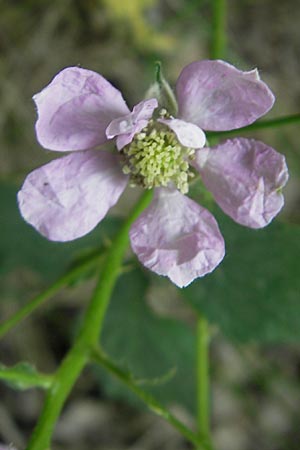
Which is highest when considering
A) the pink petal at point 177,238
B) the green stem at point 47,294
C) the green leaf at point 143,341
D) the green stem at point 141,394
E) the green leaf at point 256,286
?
the pink petal at point 177,238

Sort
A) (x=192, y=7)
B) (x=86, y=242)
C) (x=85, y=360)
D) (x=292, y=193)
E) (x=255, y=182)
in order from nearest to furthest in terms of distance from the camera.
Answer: (x=255, y=182) < (x=85, y=360) < (x=86, y=242) < (x=192, y=7) < (x=292, y=193)

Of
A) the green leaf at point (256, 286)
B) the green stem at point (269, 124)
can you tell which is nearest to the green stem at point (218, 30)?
the green leaf at point (256, 286)

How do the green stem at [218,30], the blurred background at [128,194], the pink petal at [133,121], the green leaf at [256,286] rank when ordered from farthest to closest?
the blurred background at [128,194]
the green stem at [218,30]
the green leaf at [256,286]
the pink petal at [133,121]

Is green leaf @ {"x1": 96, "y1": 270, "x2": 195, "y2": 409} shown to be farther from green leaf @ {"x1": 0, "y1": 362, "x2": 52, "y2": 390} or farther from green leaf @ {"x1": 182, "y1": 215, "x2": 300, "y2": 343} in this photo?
green leaf @ {"x1": 0, "y1": 362, "x2": 52, "y2": 390}

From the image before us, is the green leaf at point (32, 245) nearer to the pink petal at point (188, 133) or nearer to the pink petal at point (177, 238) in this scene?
the pink petal at point (177, 238)

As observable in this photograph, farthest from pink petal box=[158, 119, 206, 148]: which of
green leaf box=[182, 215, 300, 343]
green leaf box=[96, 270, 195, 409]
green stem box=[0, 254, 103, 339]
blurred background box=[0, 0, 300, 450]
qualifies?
blurred background box=[0, 0, 300, 450]

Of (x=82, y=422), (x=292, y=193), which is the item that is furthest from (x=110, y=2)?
(x=82, y=422)

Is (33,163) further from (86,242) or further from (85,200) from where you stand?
(85,200)

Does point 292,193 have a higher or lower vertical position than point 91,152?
lower
